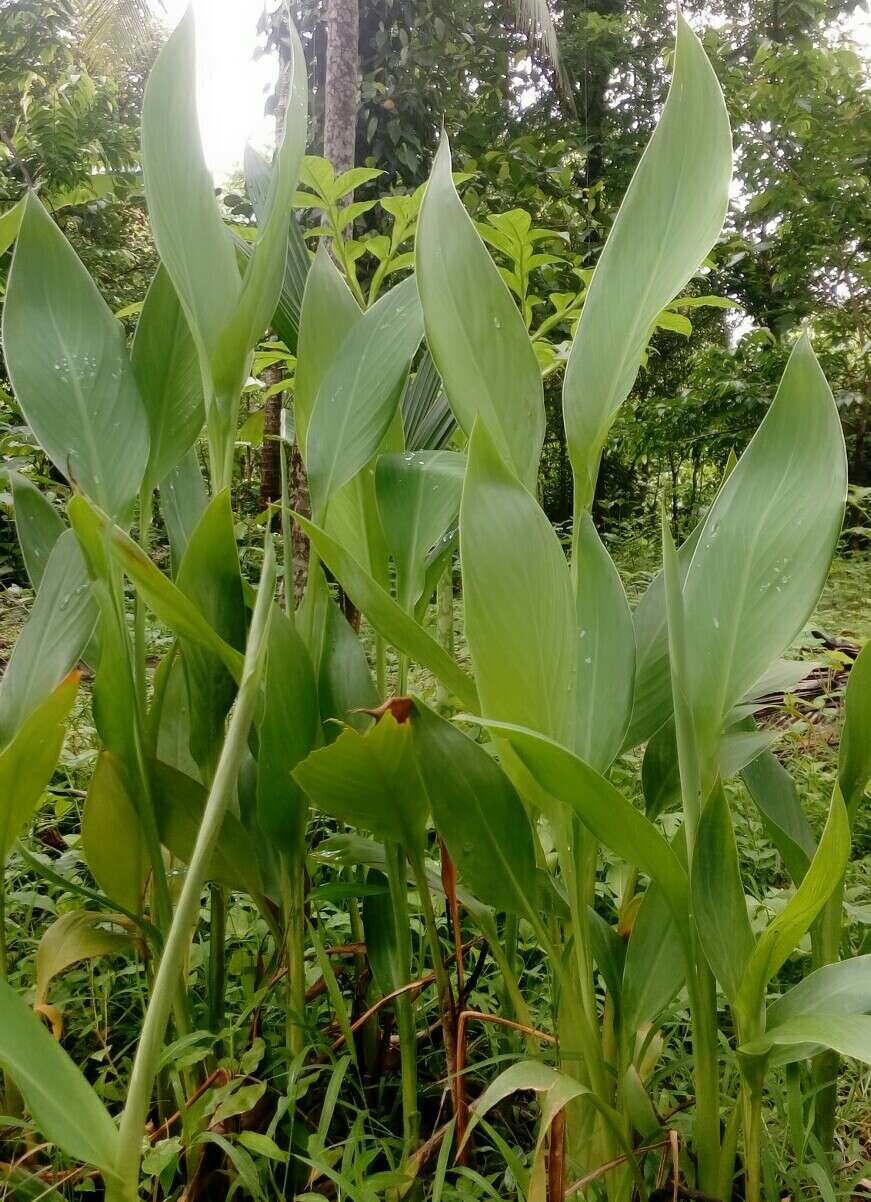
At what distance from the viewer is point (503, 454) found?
1.39 ft

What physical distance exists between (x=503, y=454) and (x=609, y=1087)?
328 mm

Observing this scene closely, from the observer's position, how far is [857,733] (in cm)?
41

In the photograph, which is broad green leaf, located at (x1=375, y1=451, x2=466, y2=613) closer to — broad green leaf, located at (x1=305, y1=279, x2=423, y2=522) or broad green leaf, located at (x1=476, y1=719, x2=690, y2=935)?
broad green leaf, located at (x1=305, y1=279, x2=423, y2=522)

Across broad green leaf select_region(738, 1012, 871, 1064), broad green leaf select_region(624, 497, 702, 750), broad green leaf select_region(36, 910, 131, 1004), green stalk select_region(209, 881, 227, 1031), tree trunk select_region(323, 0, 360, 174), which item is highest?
tree trunk select_region(323, 0, 360, 174)

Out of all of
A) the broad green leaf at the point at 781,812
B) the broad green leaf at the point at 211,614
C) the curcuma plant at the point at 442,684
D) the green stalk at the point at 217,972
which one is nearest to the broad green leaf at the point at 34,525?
the curcuma plant at the point at 442,684

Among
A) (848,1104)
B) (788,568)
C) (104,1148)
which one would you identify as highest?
(788,568)

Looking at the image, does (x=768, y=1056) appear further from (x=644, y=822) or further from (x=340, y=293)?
(x=340, y=293)

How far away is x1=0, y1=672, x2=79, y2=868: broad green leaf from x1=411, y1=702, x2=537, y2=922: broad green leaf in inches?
6.9

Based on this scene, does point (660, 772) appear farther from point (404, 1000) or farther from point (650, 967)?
point (404, 1000)

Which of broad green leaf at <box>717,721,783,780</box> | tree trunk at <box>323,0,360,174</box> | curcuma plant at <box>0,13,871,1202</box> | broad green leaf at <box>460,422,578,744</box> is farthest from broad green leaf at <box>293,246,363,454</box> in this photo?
tree trunk at <box>323,0,360,174</box>

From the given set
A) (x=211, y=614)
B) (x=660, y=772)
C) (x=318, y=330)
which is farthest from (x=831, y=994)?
(x=318, y=330)

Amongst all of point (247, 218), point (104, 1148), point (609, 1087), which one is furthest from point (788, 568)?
point (247, 218)

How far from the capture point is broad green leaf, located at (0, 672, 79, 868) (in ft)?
1.26

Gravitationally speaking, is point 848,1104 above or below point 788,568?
below
